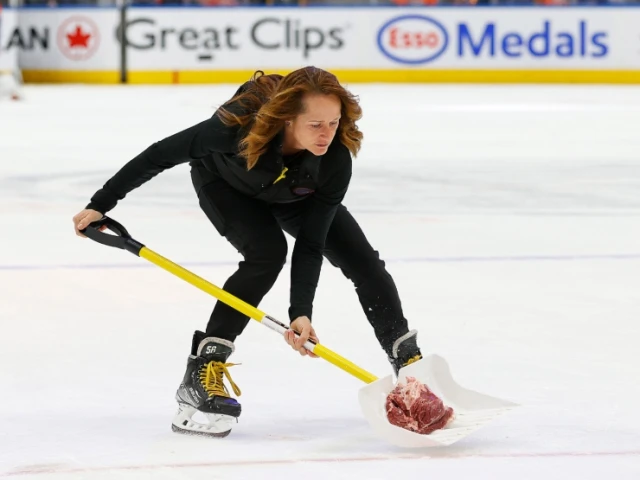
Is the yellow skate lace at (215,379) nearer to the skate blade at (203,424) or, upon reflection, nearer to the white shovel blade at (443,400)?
the skate blade at (203,424)

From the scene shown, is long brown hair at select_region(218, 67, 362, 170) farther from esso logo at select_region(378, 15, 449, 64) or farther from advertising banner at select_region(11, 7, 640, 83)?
esso logo at select_region(378, 15, 449, 64)

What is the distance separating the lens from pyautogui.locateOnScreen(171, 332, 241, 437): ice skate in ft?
9.56

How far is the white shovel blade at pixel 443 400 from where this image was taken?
9.05 ft

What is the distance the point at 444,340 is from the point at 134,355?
87 cm

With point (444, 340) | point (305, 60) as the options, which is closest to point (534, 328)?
point (444, 340)

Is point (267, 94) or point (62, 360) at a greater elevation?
point (267, 94)

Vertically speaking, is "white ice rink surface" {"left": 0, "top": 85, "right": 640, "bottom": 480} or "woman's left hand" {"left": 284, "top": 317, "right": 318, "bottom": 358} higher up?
"woman's left hand" {"left": 284, "top": 317, "right": 318, "bottom": 358}

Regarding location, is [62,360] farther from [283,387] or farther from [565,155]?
[565,155]

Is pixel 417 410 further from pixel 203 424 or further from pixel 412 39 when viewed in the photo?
pixel 412 39

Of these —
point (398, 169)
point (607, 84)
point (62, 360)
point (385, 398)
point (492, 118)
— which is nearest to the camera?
point (385, 398)

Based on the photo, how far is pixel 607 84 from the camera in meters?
16.0

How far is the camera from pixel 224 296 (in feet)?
9.71

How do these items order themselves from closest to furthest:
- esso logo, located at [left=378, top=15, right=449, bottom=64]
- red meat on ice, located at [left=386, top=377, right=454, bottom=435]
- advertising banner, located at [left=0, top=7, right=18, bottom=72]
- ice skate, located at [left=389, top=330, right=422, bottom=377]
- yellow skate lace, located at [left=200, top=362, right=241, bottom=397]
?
red meat on ice, located at [left=386, top=377, right=454, bottom=435], yellow skate lace, located at [left=200, top=362, right=241, bottom=397], ice skate, located at [left=389, top=330, right=422, bottom=377], advertising banner, located at [left=0, top=7, right=18, bottom=72], esso logo, located at [left=378, top=15, right=449, bottom=64]

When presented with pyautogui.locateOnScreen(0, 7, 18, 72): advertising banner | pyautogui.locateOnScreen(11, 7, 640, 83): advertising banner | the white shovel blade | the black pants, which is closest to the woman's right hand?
the black pants
